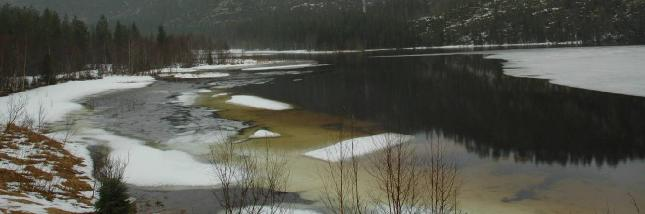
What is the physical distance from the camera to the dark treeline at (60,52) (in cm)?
6744

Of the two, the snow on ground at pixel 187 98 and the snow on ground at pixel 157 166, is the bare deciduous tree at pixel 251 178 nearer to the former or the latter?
the snow on ground at pixel 157 166

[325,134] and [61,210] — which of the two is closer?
[61,210]

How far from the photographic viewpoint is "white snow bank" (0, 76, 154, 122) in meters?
42.5

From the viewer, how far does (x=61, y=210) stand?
43.8ft

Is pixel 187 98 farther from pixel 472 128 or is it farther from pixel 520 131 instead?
pixel 520 131

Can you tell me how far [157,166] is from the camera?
73.3 feet

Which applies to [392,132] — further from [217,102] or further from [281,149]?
[217,102]

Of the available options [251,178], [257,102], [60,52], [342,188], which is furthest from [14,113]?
[60,52]

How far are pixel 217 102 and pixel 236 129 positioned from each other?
16.8 metres

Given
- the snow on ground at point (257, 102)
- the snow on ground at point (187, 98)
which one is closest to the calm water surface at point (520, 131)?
the snow on ground at point (257, 102)

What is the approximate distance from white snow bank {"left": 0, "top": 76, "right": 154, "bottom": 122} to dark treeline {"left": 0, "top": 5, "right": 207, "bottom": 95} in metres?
4.02

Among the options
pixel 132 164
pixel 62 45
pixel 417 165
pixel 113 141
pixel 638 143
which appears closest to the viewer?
pixel 417 165

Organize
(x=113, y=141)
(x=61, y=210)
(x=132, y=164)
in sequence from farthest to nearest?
1. (x=113, y=141)
2. (x=132, y=164)
3. (x=61, y=210)

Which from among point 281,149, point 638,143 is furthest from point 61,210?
point 638,143
